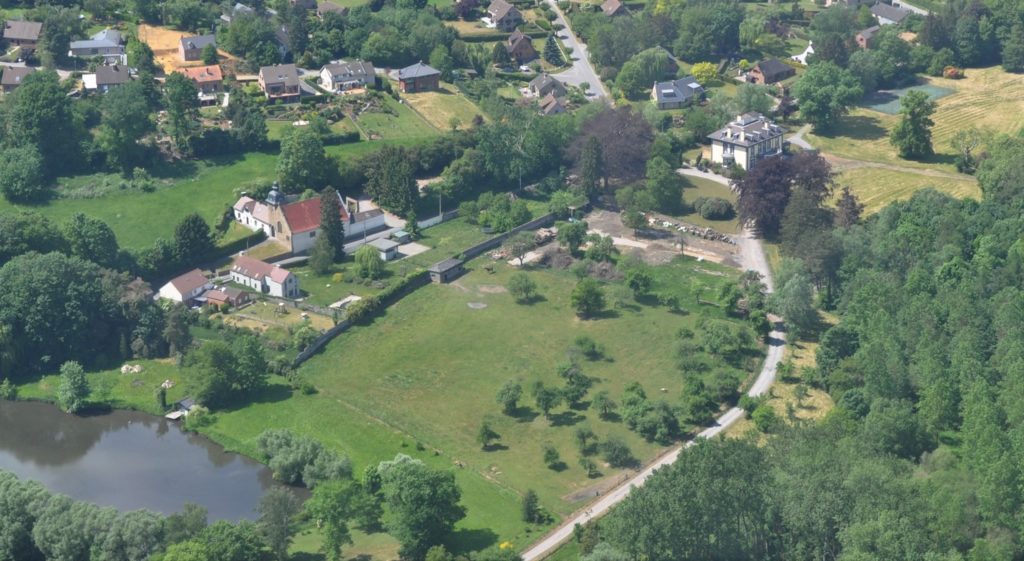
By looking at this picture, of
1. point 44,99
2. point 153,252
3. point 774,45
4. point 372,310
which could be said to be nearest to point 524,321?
point 372,310

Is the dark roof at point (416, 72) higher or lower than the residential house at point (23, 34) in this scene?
lower

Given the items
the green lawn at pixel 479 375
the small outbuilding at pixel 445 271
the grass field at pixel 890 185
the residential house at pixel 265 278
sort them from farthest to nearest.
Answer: the grass field at pixel 890 185 < the small outbuilding at pixel 445 271 < the residential house at pixel 265 278 < the green lawn at pixel 479 375

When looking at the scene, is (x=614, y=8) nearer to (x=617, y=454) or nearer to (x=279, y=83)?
(x=279, y=83)

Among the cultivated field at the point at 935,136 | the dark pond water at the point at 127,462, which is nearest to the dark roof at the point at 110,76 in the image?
the dark pond water at the point at 127,462

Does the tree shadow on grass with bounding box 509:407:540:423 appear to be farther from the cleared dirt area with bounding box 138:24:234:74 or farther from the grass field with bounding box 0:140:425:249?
the cleared dirt area with bounding box 138:24:234:74

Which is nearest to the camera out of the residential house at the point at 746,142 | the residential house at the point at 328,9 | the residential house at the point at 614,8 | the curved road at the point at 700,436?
the curved road at the point at 700,436

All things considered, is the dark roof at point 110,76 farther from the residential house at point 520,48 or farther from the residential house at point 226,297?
the residential house at point 520,48
